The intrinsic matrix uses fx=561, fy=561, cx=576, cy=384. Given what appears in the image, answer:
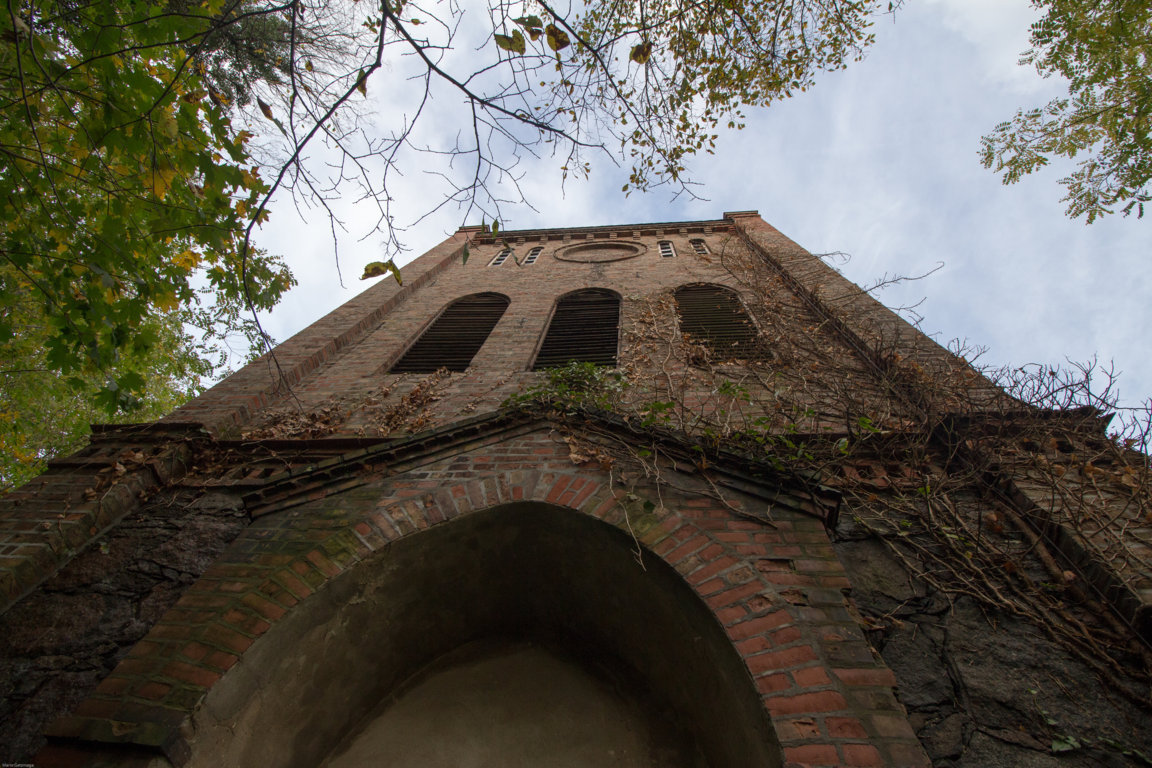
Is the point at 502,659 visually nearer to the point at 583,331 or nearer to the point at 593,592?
the point at 593,592

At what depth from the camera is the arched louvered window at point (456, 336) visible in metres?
7.36

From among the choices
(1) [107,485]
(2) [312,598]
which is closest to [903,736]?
(2) [312,598]

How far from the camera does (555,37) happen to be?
2967mm

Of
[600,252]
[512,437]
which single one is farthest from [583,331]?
[600,252]

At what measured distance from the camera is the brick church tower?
8.55ft

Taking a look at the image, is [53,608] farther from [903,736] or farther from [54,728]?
[903,736]

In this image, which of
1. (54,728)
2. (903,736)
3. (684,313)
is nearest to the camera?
(903,736)

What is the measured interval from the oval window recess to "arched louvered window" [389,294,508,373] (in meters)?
3.16

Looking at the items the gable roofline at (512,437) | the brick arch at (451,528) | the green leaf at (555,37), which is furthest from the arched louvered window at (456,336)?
the green leaf at (555,37)

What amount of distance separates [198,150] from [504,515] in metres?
3.31

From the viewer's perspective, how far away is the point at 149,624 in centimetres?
328

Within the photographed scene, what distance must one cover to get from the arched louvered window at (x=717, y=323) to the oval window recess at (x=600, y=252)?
3205 millimetres

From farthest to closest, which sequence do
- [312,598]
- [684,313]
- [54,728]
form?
[684,313] < [312,598] < [54,728]

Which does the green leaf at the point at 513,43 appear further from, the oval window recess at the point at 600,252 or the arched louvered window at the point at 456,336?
the oval window recess at the point at 600,252
